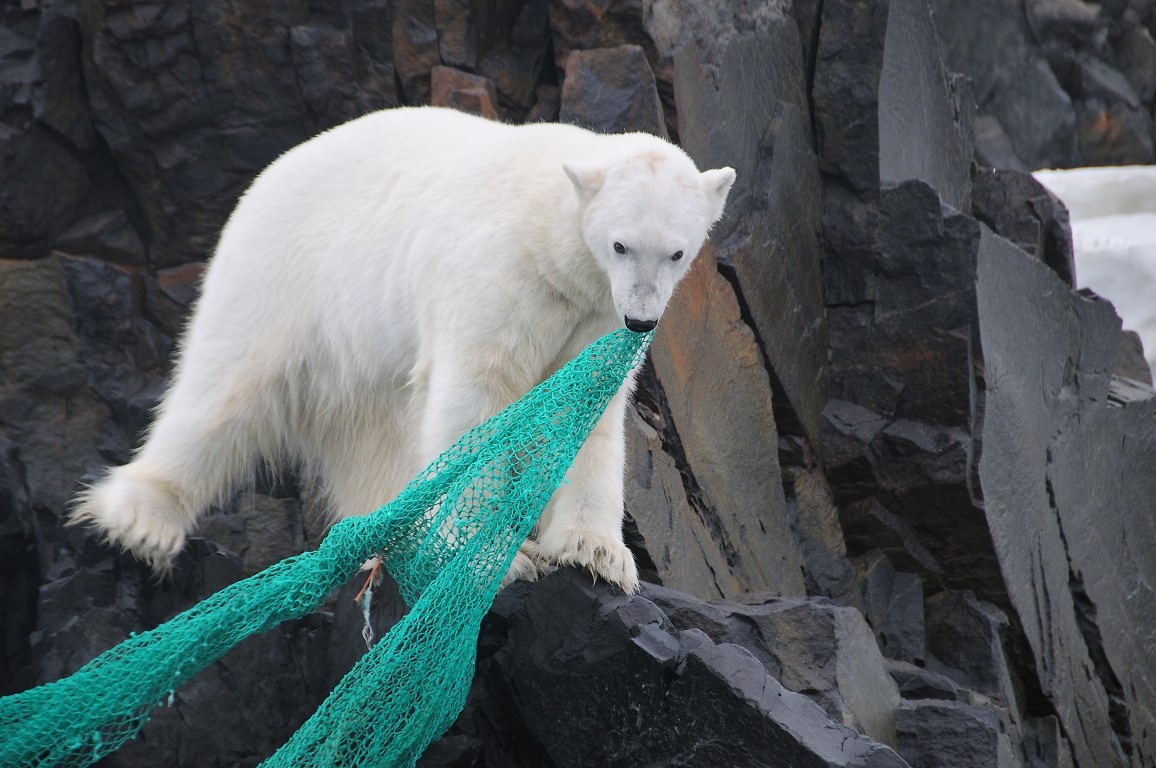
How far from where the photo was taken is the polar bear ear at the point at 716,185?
12.1 ft

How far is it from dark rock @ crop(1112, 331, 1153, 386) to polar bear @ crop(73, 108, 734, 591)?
23.9 feet

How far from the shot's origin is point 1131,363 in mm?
10133

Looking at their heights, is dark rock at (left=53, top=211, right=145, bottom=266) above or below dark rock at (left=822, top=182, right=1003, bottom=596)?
above

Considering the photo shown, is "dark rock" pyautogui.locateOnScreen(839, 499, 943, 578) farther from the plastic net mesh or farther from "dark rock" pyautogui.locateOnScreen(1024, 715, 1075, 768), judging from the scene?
the plastic net mesh

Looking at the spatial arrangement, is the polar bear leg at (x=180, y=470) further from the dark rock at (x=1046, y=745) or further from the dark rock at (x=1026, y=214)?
the dark rock at (x=1026, y=214)

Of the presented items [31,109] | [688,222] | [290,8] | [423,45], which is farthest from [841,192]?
[31,109]

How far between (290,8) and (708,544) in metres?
3.42

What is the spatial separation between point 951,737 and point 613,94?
3.04m

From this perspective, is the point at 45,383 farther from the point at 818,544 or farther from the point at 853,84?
the point at 853,84

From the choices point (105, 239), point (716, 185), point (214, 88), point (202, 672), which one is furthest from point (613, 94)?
point (202, 672)

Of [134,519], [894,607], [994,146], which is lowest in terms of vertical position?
[994,146]

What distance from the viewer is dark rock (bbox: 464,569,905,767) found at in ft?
11.1

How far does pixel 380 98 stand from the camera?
637 centimetres

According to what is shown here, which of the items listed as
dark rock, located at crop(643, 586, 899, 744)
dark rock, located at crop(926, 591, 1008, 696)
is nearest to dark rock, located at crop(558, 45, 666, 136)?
dark rock, located at crop(643, 586, 899, 744)
